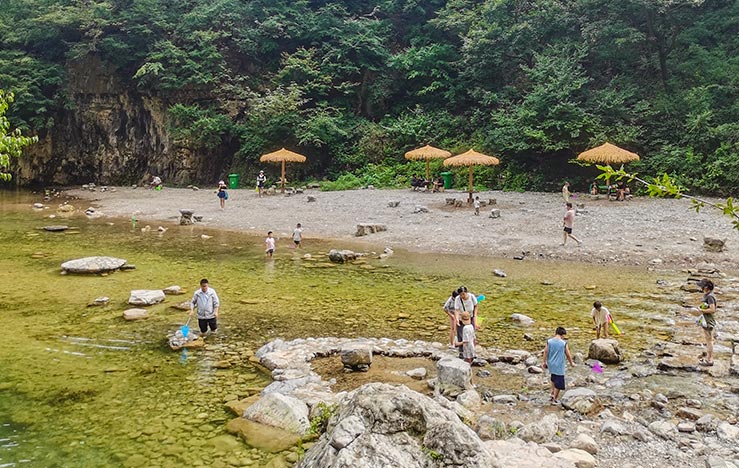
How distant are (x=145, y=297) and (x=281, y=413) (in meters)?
7.44

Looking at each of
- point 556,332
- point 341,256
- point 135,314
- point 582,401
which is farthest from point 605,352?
point 341,256

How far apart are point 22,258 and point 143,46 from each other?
2951 cm

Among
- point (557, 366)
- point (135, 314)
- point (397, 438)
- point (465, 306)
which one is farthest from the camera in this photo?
point (135, 314)

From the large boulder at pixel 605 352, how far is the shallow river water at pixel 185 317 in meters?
0.51

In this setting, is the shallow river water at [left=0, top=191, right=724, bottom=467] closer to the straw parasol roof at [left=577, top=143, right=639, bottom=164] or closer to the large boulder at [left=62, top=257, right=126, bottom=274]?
the large boulder at [left=62, top=257, right=126, bottom=274]

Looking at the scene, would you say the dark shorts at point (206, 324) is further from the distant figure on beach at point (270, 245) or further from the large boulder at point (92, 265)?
the distant figure on beach at point (270, 245)

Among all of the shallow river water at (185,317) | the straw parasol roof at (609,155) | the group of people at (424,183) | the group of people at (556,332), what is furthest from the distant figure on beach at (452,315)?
the group of people at (424,183)

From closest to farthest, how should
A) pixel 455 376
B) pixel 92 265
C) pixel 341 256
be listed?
pixel 455 376 < pixel 92 265 < pixel 341 256

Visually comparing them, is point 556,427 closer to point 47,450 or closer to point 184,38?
point 47,450

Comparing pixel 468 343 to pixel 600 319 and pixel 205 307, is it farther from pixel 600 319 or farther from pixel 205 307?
pixel 205 307

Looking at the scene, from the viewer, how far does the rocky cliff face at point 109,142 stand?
136 ft

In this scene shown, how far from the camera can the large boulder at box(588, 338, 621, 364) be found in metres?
8.82

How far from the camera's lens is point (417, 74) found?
37.4 meters

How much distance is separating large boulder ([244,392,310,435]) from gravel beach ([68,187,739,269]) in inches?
497
